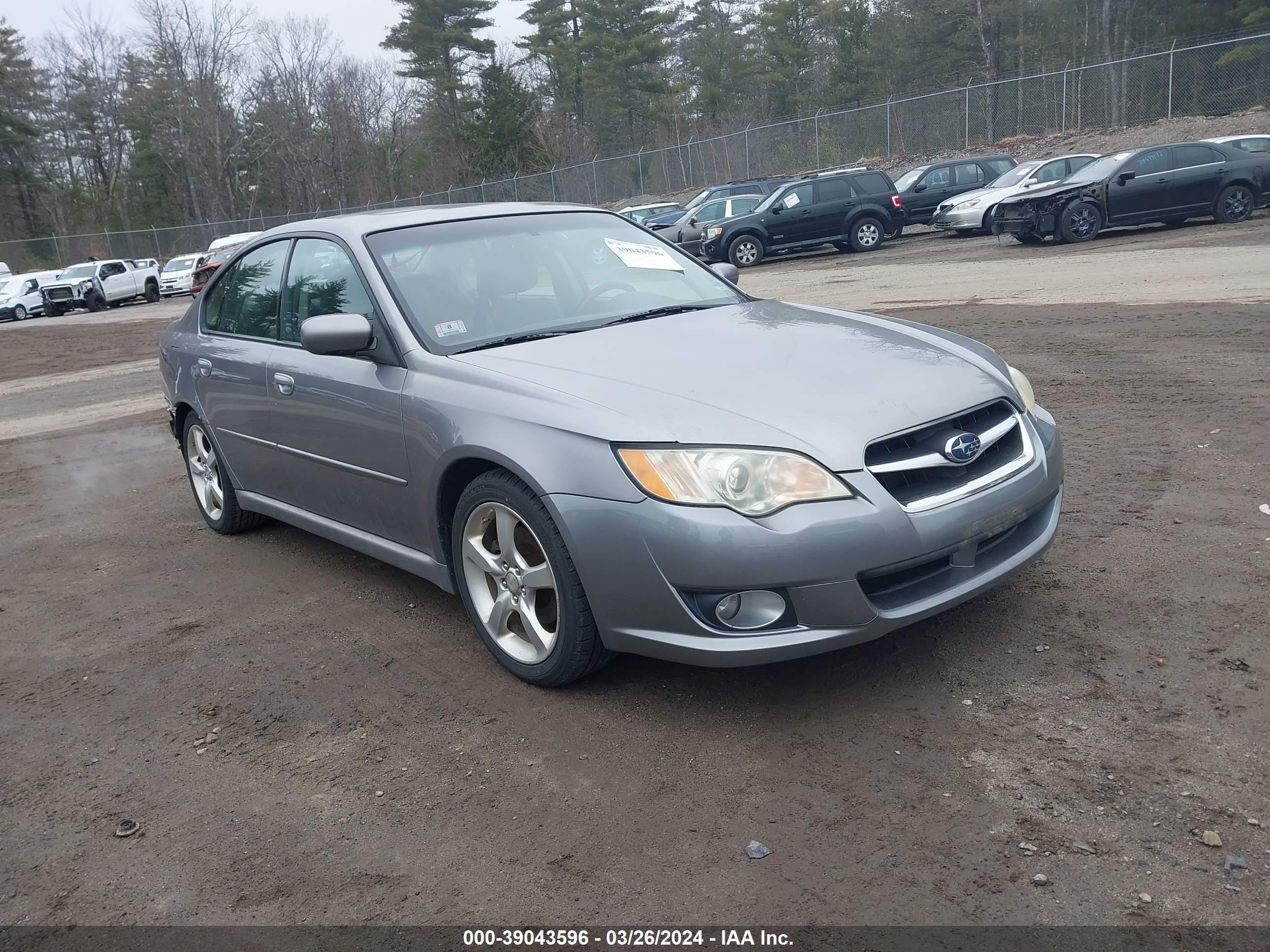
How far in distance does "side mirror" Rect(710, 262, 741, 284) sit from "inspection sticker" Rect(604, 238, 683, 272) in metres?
0.28

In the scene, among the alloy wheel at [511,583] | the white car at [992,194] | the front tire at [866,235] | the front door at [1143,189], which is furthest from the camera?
the front tire at [866,235]

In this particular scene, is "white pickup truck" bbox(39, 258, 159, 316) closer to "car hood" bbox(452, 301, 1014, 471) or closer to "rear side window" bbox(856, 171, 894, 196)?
"rear side window" bbox(856, 171, 894, 196)

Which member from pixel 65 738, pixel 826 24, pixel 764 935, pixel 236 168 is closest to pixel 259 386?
pixel 65 738

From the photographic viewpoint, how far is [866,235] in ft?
77.4

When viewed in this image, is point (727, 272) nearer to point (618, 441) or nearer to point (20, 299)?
point (618, 441)

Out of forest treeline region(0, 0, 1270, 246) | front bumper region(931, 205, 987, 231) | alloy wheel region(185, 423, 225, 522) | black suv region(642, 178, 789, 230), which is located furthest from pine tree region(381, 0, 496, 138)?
alloy wheel region(185, 423, 225, 522)

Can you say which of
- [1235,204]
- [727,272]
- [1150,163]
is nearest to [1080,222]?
[1150,163]

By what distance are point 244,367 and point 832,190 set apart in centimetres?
2014

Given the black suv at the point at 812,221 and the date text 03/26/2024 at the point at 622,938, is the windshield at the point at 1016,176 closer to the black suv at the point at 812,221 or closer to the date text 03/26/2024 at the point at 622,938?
the black suv at the point at 812,221

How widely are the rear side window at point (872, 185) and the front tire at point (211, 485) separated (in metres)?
19.8

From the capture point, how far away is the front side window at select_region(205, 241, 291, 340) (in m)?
5.10

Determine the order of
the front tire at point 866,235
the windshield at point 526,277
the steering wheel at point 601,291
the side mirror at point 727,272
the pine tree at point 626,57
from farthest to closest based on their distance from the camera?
1. the pine tree at point 626,57
2. the front tire at point 866,235
3. the side mirror at point 727,272
4. the steering wheel at point 601,291
5. the windshield at point 526,277

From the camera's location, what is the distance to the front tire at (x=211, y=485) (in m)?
5.74

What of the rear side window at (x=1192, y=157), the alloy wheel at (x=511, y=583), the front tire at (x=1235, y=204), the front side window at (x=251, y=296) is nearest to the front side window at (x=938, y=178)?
the rear side window at (x=1192, y=157)
